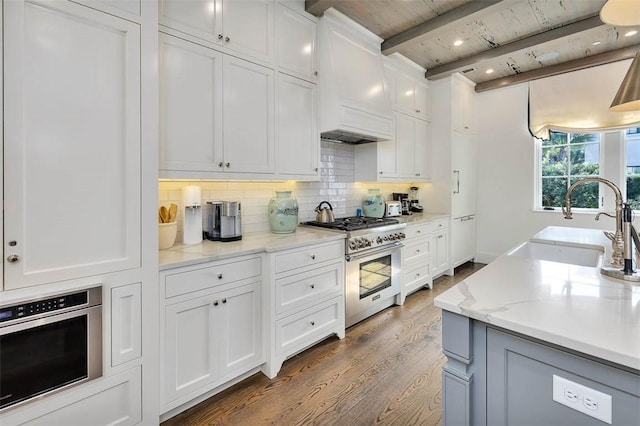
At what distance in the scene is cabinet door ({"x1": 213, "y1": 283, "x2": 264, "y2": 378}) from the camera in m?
1.81

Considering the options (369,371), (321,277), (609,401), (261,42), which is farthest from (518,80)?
(609,401)

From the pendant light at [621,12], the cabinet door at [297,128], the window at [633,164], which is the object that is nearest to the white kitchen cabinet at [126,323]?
the cabinet door at [297,128]

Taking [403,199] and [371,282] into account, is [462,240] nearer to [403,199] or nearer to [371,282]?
[403,199]

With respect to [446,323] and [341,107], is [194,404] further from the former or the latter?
[341,107]

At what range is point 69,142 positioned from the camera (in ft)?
4.22

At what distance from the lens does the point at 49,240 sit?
1.25 metres

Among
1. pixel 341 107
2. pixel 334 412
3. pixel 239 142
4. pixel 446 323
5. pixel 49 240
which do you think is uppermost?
pixel 341 107

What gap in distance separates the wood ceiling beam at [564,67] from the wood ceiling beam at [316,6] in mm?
3283

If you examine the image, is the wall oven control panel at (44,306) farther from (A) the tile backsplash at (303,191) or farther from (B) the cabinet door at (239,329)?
(A) the tile backsplash at (303,191)

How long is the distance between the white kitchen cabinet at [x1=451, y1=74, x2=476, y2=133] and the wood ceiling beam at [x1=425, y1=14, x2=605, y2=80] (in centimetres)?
26

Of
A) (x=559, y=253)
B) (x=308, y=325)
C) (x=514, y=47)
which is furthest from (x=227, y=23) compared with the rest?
(x=514, y=47)

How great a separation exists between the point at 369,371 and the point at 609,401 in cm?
159

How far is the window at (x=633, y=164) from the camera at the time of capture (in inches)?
147

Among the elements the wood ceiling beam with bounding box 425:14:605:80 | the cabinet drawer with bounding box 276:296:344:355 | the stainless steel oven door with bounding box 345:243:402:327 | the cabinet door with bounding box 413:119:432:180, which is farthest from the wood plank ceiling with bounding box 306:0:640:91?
the cabinet drawer with bounding box 276:296:344:355
